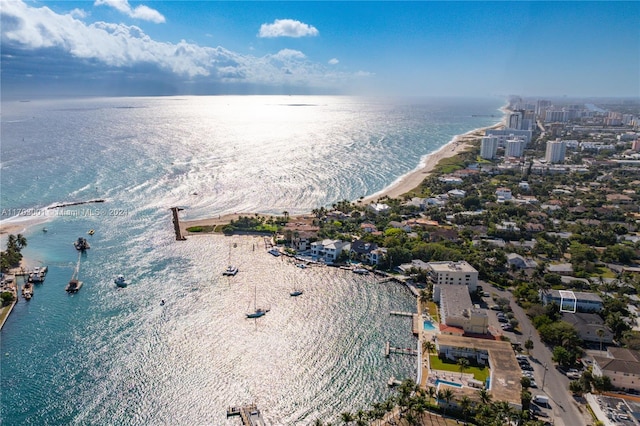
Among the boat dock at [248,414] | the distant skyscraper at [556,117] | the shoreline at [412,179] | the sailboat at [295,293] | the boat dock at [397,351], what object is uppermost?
the distant skyscraper at [556,117]

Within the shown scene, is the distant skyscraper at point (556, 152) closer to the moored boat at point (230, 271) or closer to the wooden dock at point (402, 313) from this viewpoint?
the wooden dock at point (402, 313)

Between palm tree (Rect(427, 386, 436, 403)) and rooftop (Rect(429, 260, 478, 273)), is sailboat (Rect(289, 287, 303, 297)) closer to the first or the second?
rooftop (Rect(429, 260, 478, 273))

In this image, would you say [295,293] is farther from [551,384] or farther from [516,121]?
[516,121]

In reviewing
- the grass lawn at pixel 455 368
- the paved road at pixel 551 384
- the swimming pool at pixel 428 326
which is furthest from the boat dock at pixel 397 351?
the paved road at pixel 551 384

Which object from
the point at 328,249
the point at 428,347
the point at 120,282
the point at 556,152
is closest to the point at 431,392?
the point at 428,347

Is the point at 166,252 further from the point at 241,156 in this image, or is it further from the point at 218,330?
the point at 241,156
